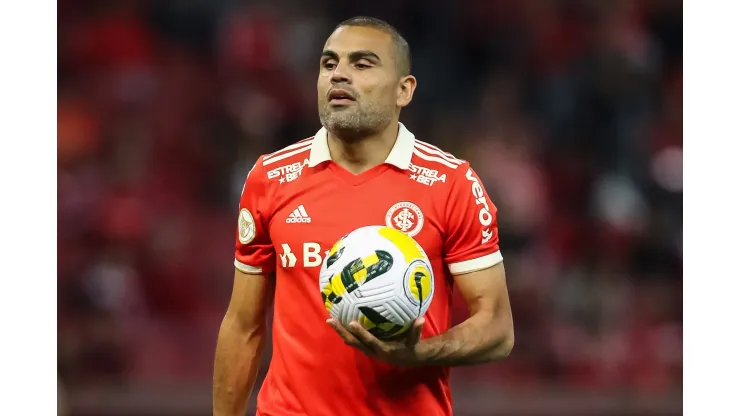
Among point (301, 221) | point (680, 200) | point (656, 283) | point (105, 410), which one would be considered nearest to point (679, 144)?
point (680, 200)

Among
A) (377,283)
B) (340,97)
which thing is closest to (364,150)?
(340,97)

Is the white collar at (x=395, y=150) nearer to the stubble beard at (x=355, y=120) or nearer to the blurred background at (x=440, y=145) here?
the stubble beard at (x=355, y=120)

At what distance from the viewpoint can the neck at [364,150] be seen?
13.7 ft

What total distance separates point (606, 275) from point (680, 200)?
1.16m

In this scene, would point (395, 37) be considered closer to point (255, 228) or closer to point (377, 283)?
point (255, 228)

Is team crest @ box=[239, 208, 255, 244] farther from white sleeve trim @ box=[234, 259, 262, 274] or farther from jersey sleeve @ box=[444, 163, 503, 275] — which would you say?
jersey sleeve @ box=[444, 163, 503, 275]

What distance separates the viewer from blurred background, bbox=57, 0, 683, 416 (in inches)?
304

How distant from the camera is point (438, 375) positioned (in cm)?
411

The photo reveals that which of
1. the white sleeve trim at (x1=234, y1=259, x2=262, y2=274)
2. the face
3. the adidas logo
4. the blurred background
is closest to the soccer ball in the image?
the adidas logo

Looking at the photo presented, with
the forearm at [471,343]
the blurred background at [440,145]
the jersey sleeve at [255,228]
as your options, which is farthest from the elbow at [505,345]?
the blurred background at [440,145]

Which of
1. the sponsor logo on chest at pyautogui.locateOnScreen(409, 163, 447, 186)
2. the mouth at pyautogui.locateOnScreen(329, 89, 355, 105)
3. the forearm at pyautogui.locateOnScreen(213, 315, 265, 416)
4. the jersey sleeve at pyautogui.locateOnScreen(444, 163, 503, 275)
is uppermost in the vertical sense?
the mouth at pyautogui.locateOnScreen(329, 89, 355, 105)

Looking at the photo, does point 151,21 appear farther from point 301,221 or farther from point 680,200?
point 301,221

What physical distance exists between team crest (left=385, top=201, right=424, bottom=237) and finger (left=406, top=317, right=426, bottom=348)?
0.55 m

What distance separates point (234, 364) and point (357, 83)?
1.26m
